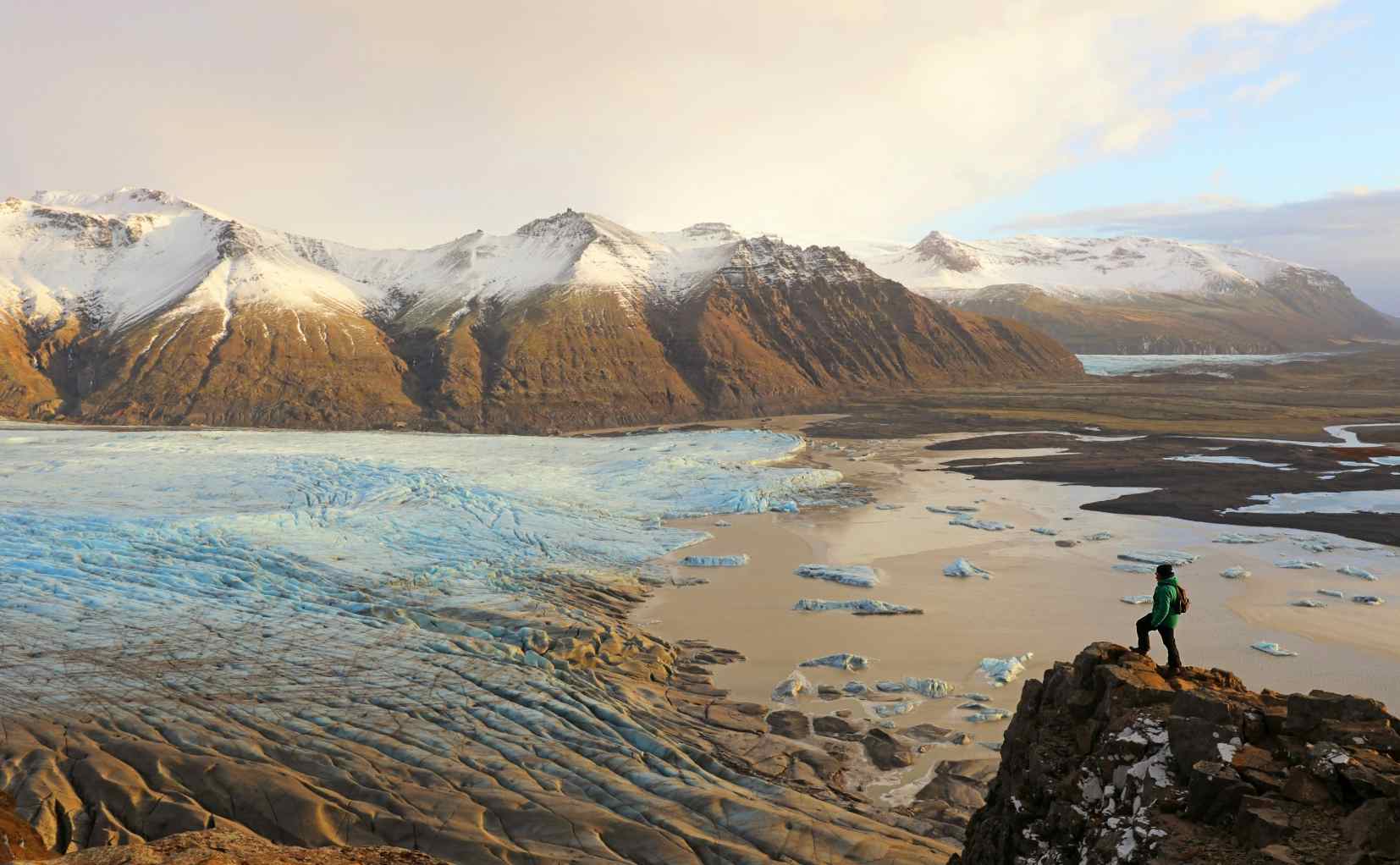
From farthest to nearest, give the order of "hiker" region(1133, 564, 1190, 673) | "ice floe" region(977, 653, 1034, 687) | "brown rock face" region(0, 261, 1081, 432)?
1. "brown rock face" region(0, 261, 1081, 432)
2. "ice floe" region(977, 653, 1034, 687)
3. "hiker" region(1133, 564, 1190, 673)

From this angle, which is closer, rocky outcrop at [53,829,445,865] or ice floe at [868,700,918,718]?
rocky outcrop at [53,829,445,865]

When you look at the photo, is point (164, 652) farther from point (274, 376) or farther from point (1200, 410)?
point (1200, 410)

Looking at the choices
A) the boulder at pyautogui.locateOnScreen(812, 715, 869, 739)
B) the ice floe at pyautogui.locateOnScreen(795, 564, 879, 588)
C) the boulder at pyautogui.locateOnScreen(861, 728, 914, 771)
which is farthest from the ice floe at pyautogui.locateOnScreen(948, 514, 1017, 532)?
the boulder at pyautogui.locateOnScreen(861, 728, 914, 771)

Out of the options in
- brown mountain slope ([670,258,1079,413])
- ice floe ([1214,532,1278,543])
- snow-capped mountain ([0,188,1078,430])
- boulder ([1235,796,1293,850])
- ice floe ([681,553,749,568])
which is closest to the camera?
boulder ([1235,796,1293,850])

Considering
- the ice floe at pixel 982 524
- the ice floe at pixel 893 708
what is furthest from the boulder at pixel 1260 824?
the ice floe at pixel 982 524

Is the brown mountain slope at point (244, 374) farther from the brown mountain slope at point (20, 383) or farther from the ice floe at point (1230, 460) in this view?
the ice floe at point (1230, 460)

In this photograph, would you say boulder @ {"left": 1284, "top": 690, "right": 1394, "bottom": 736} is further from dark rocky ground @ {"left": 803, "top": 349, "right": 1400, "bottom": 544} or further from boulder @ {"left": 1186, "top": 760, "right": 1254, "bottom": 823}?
dark rocky ground @ {"left": 803, "top": 349, "right": 1400, "bottom": 544}
